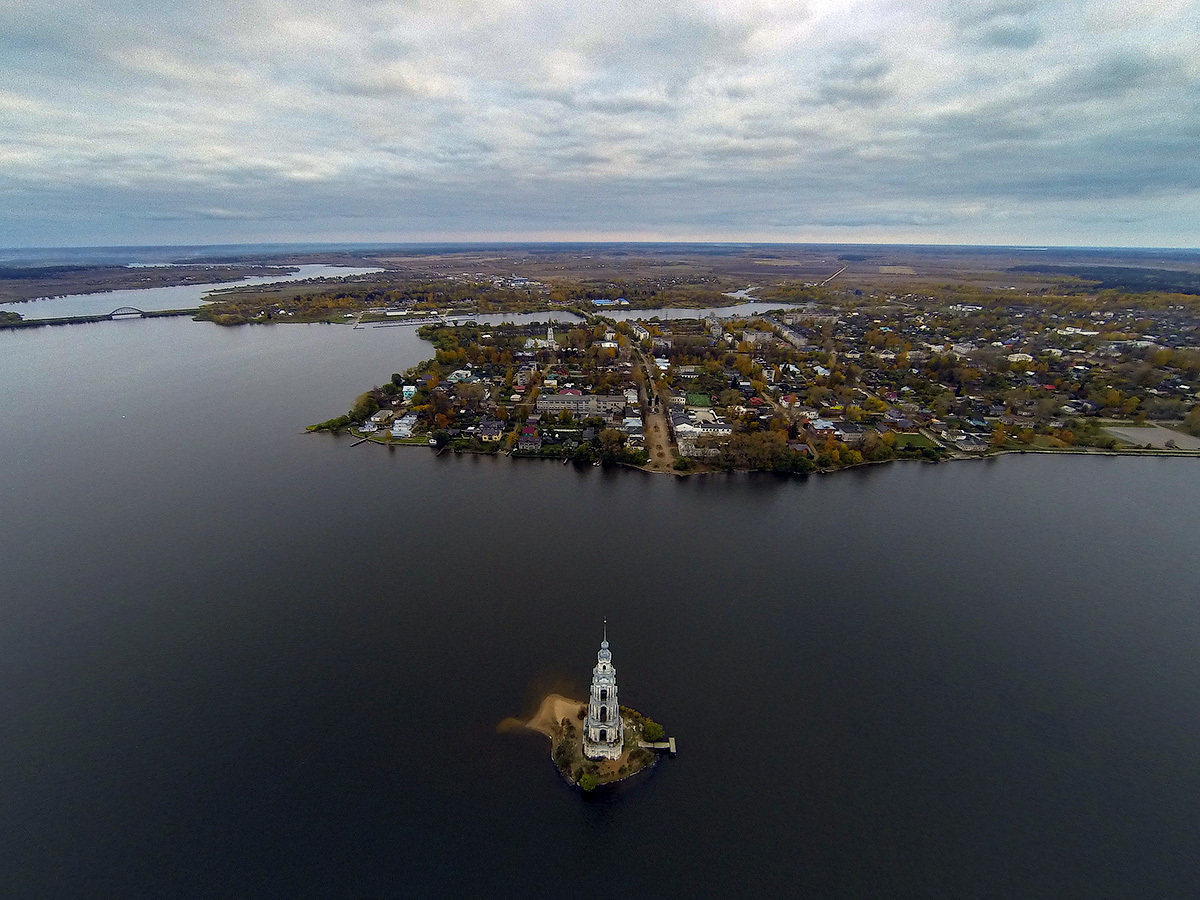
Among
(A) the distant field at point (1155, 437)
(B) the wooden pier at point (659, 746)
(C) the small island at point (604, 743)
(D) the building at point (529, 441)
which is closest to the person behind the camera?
(C) the small island at point (604, 743)

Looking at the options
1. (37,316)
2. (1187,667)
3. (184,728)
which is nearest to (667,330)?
(1187,667)

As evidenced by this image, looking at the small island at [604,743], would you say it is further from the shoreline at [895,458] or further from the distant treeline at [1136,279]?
the distant treeline at [1136,279]

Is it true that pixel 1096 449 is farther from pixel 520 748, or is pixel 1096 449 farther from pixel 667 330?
pixel 667 330

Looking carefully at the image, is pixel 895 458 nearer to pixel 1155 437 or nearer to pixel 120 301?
pixel 1155 437

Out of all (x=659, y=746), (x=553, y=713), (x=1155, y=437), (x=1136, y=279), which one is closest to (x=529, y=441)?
(x=553, y=713)

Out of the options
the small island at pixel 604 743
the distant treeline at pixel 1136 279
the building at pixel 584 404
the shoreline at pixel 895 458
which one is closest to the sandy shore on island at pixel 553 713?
the small island at pixel 604 743

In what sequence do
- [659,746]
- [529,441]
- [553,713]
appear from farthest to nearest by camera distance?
1. [529,441]
2. [553,713]
3. [659,746]

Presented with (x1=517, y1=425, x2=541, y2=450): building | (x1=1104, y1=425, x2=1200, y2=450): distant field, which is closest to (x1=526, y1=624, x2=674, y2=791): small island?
(x1=517, y1=425, x2=541, y2=450): building
